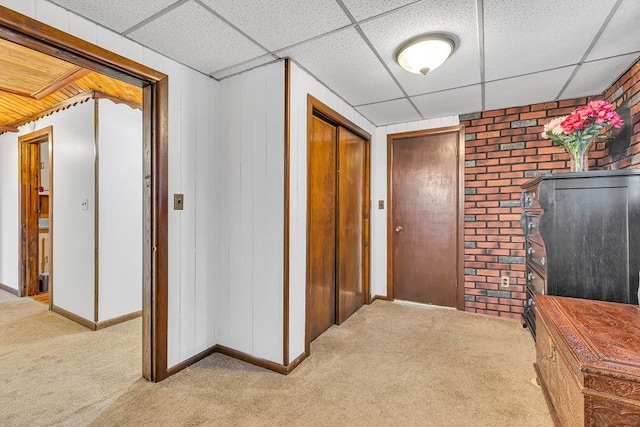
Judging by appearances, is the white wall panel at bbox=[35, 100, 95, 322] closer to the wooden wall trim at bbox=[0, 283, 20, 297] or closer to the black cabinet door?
the wooden wall trim at bbox=[0, 283, 20, 297]

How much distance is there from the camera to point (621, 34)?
187 centimetres

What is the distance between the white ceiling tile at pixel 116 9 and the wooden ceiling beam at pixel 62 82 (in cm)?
122

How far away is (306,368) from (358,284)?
4.95 feet

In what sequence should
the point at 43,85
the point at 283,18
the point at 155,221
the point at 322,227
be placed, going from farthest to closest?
the point at 43,85
the point at 322,227
the point at 155,221
the point at 283,18

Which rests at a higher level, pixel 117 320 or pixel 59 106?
pixel 59 106

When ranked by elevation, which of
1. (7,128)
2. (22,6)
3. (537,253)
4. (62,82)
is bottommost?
(537,253)

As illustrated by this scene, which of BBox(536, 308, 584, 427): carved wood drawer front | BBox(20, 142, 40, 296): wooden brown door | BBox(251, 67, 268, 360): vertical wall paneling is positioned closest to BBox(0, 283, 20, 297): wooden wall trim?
BBox(20, 142, 40, 296): wooden brown door

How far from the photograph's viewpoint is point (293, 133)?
2281 mm

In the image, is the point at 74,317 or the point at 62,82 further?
the point at 74,317

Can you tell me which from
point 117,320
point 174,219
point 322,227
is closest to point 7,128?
point 117,320

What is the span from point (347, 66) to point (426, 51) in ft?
2.01

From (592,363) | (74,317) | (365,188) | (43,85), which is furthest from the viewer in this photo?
(365,188)

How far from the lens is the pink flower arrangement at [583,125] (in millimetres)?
2049

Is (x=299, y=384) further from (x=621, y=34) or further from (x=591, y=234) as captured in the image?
(x=621, y=34)
